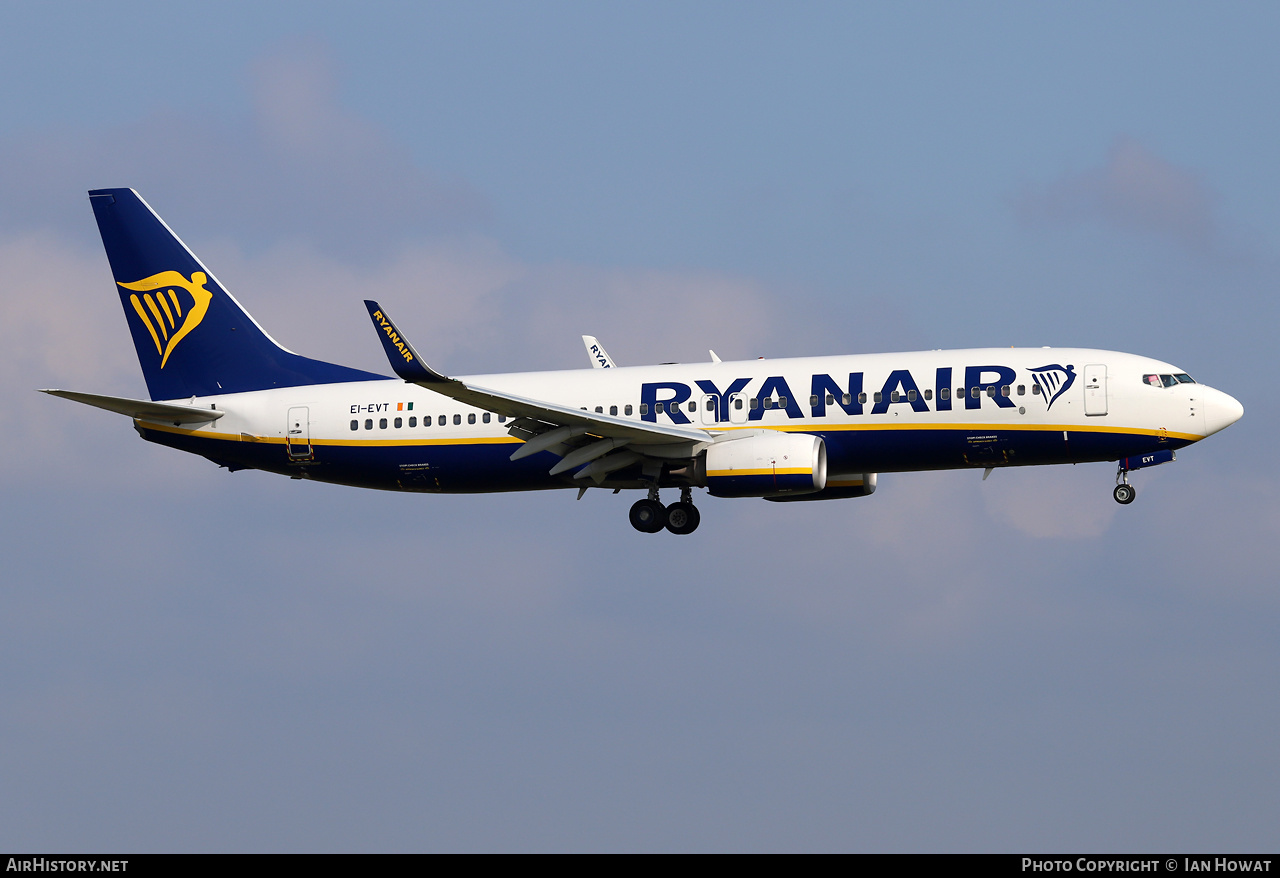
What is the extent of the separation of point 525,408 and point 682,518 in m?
6.85

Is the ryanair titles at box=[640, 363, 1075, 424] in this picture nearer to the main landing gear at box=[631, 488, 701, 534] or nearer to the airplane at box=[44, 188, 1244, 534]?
the airplane at box=[44, 188, 1244, 534]

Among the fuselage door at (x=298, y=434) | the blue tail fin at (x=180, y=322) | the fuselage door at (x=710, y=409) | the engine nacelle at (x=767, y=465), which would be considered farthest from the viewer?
the blue tail fin at (x=180, y=322)

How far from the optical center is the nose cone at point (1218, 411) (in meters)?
43.3

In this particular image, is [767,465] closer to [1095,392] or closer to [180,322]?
[1095,392]

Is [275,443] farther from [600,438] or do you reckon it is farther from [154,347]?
[600,438]

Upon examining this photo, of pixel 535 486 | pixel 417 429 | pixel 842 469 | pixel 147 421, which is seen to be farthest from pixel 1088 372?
pixel 147 421

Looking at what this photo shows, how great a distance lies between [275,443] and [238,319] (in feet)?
16.9

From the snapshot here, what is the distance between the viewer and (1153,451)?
1718 inches

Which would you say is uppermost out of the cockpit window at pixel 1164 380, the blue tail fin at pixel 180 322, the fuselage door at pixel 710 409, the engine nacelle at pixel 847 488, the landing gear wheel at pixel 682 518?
the blue tail fin at pixel 180 322

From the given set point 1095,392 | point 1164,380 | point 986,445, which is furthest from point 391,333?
point 1164,380

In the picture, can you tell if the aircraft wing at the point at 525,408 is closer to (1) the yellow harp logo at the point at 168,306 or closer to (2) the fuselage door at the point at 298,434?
(2) the fuselage door at the point at 298,434

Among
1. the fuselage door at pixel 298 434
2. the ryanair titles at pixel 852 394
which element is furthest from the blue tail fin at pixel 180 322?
the ryanair titles at pixel 852 394

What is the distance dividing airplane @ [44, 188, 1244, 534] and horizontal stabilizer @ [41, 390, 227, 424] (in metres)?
0.06

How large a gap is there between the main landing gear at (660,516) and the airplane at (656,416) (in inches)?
2.1
